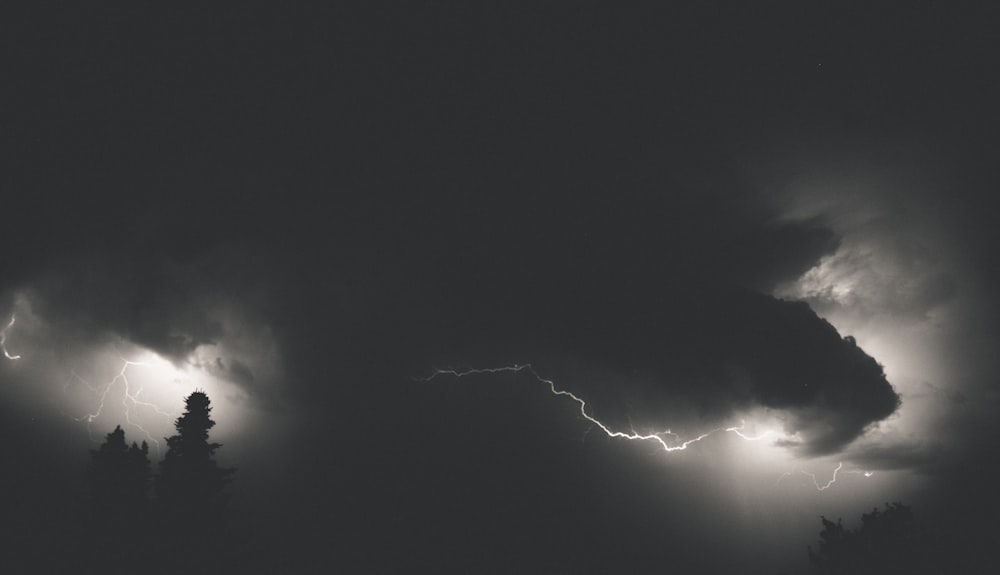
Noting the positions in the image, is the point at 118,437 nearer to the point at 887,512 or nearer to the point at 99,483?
the point at 99,483

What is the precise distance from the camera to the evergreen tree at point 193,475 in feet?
50.9

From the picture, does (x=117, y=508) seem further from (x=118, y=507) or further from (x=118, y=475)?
(x=118, y=475)

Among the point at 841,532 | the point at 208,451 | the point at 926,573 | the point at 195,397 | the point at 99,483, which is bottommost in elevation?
the point at 926,573

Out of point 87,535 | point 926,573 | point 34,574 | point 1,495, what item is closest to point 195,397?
point 87,535

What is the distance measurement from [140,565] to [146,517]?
4.96 feet

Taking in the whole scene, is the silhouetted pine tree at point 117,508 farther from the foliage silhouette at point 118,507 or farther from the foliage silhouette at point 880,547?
the foliage silhouette at point 880,547

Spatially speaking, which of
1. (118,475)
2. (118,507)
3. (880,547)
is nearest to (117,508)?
(118,507)

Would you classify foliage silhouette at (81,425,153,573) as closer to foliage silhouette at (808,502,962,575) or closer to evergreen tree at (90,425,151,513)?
evergreen tree at (90,425,151,513)

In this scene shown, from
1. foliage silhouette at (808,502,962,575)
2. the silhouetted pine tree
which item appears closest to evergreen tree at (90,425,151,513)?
the silhouetted pine tree

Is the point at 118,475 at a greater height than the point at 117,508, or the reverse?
the point at 118,475

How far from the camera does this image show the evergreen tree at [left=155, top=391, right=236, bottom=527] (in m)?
15.5

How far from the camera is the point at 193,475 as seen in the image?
15.9 m

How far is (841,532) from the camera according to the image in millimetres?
12664

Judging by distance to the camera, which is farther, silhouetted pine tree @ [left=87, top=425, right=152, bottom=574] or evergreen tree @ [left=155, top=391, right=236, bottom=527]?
evergreen tree @ [left=155, top=391, right=236, bottom=527]
